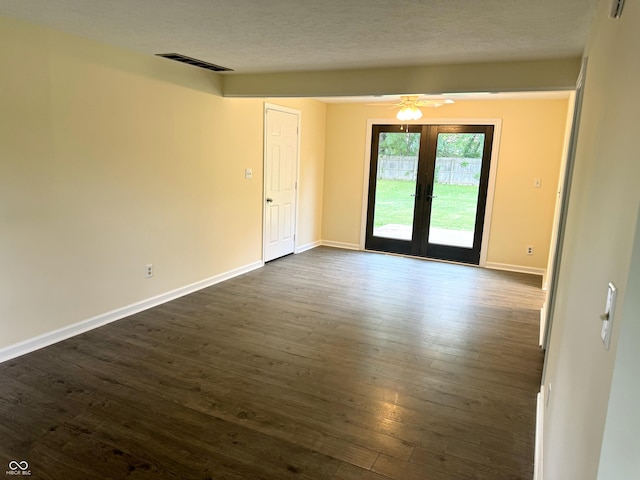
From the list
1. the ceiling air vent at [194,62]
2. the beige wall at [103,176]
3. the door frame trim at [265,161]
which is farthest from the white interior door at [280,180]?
the ceiling air vent at [194,62]

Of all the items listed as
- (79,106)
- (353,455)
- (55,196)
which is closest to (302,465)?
(353,455)

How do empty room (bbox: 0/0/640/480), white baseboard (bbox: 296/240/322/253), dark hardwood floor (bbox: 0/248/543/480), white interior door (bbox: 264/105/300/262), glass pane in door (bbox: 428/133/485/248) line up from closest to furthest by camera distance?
1. empty room (bbox: 0/0/640/480)
2. dark hardwood floor (bbox: 0/248/543/480)
3. white interior door (bbox: 264/105/300/262)
4. glass pane in door (bbox: 428/133/485/248)
5. white baseboard (bbox: 296/240/322/253)

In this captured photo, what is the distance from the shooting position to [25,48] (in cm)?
291

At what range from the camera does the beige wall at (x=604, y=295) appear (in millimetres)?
757

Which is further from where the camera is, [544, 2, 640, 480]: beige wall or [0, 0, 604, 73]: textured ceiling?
[0, 0, 604, 73]: textured ceiling

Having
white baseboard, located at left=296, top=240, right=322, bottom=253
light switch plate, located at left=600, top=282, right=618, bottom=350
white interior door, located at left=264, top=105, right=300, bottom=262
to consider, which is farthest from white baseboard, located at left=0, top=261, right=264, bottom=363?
light switch plate, located at left=600, top=282, right=618, bottom=350

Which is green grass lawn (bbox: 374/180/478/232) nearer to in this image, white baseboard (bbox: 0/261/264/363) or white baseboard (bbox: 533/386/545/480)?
white baseboard (bbox: 0/261/264/363)

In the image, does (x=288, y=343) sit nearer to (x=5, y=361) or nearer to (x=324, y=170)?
(x=5, y=361)

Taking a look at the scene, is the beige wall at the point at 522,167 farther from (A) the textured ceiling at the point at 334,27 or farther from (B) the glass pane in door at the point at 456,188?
(A) the textured ceiling at the point at 334,27

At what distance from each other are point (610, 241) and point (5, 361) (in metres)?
3.60

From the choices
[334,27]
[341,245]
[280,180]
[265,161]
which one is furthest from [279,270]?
[334,27]

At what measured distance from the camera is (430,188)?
640 centimetres

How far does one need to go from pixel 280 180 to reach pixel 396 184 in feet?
6.09

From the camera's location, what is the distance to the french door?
6.16m
